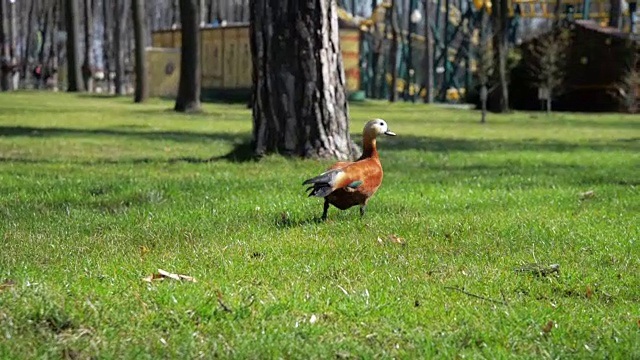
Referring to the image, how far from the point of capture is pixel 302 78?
11914mm

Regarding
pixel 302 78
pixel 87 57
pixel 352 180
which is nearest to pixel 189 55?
pixel 302 78

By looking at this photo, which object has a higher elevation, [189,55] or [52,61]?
[189,55]

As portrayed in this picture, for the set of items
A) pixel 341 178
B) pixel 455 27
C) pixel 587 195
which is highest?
pixel 341 178

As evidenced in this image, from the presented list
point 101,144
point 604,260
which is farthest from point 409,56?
point 604,260

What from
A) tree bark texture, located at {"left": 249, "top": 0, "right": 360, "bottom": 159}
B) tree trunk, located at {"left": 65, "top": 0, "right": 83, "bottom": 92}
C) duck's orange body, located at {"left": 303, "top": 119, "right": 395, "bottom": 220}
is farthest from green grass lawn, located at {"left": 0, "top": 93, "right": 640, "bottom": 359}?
tree trunk, located at {"left": 65, "top": 0, "right": 83, "bottom": 92}

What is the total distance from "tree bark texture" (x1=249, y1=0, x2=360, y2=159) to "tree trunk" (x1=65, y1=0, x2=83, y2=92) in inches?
1238

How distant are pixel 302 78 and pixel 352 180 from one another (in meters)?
5.47

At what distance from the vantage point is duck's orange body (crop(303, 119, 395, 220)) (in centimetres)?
636

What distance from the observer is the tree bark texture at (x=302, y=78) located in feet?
39.1

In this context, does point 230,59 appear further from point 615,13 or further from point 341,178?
point 341,178

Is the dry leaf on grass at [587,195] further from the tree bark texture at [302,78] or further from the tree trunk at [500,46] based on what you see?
the tree trunk at [500,46]

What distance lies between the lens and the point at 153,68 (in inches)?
1772

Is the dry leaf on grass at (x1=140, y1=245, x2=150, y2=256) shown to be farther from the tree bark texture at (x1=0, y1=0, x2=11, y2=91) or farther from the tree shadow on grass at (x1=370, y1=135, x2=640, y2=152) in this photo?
the tree bark texture at (x1=0, y1=0, x2=11, y2=91)

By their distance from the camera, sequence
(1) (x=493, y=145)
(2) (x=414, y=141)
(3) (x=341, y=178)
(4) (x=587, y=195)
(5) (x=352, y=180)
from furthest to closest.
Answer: (2) (x=414, y=141), (1) (x=493, y=145), (4) (x=587, y=195), (5) (x=352, y=180), (3) (x=341, y=178)
